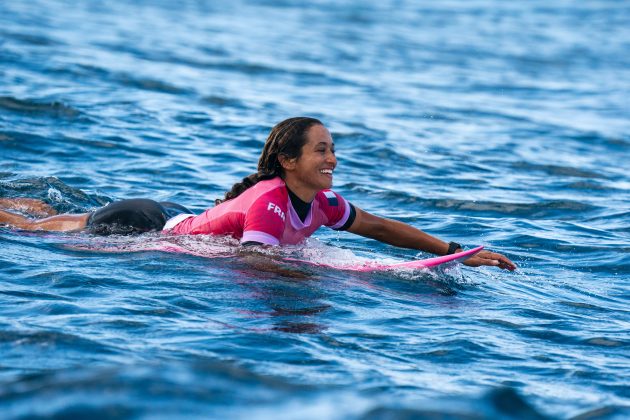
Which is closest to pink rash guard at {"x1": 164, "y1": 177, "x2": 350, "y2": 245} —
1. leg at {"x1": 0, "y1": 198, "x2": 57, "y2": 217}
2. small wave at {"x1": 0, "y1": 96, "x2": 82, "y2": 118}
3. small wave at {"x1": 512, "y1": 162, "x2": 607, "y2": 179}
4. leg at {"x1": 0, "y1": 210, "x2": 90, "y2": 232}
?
leg at {"x1": 0, "y1": 210, "x2": 90, "y2": 232}

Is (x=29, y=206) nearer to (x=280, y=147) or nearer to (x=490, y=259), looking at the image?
(x=280, y=147)

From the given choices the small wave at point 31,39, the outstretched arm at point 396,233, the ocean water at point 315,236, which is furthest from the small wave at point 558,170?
the small wave at point 31,39

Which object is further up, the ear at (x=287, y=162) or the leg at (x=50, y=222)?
the ear at (x=287, y=162)

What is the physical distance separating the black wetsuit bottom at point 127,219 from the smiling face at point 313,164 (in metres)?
1.38

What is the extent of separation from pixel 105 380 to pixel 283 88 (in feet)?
48.1

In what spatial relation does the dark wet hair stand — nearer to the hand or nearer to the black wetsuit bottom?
the black wetsuit bottom

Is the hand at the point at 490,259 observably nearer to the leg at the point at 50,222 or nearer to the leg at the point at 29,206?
the leg at the point at 50,222

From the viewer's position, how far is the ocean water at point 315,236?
5309mm

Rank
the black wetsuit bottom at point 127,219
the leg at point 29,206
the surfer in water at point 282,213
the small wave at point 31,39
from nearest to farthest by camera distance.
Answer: the surfer in water at point 282,213, the black wetsuit bottom at point 127,219, the leg at point 29,206, the small wave at point 31,39

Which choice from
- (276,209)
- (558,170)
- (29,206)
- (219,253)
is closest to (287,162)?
(276,209)

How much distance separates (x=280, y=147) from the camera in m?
7.80

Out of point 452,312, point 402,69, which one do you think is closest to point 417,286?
point 452,312

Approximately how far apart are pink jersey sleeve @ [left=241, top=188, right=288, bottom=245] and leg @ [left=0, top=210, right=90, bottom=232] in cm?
173

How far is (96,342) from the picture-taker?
5738mm
